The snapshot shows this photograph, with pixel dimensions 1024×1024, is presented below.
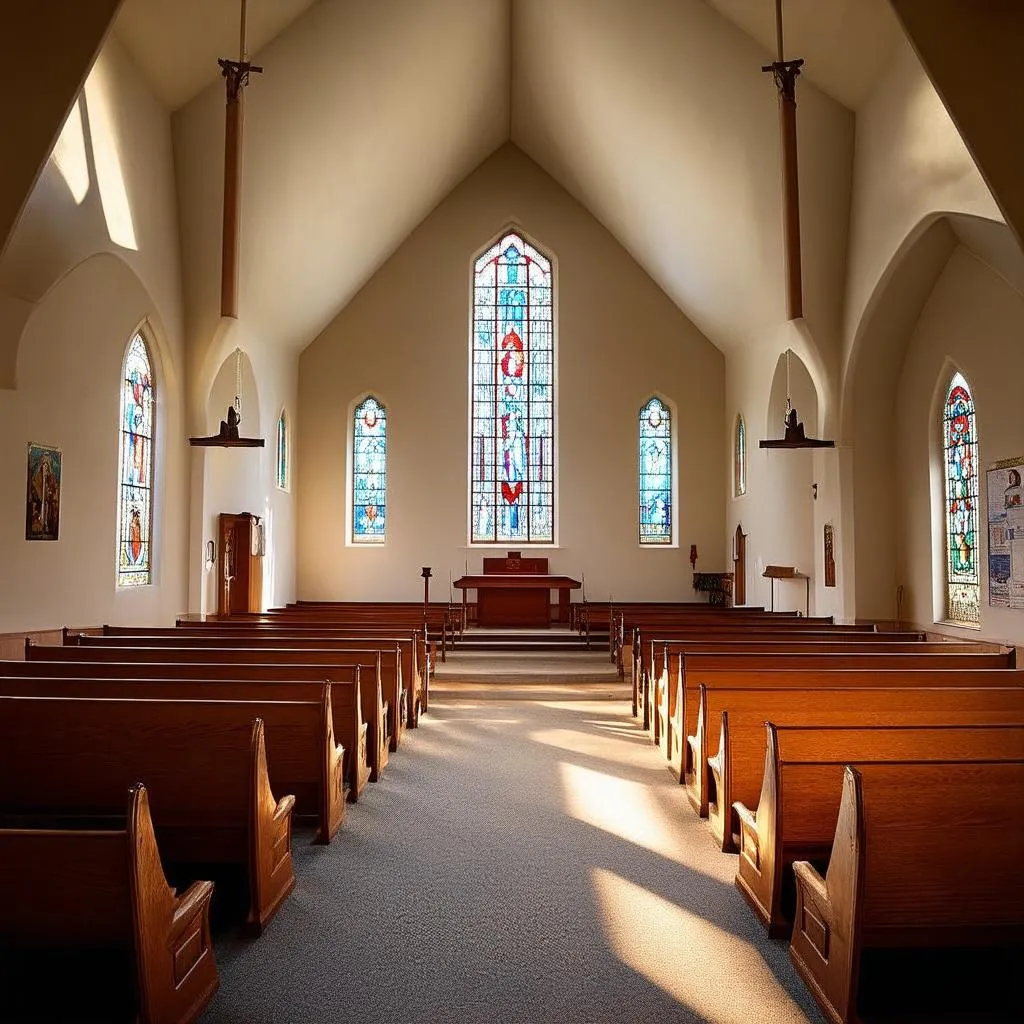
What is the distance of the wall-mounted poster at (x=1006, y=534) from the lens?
25.7ft

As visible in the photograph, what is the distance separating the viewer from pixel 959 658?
5684 millimetres

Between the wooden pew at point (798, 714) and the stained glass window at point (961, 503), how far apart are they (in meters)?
4.98

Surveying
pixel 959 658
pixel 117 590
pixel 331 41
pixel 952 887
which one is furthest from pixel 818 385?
pixel 952 887

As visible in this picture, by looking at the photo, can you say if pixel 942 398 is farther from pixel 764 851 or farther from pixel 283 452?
pixel 283 452

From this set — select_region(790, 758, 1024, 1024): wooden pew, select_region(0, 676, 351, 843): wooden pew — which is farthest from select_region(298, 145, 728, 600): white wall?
select_region(790, 758, 1024, 1024): wooden pew

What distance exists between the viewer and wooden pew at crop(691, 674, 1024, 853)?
3.91 meters

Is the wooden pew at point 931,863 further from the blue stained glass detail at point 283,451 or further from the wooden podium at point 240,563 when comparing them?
the blue stained glass detail at point 283,451

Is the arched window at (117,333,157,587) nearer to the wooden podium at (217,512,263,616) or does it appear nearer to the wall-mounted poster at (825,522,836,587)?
the wooden podium at (217,512,263,616)

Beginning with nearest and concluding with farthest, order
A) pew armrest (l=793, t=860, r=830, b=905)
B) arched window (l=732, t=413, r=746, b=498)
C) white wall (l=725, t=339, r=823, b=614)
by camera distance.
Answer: pew armrest (l=793, t=860, r=830, b=905), white wall (l=725, t=339, r=823, b=614), arched window (l=732, t=413, r=746, b=498)

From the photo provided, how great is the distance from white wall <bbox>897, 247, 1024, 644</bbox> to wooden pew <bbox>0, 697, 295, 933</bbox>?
22.6 ft

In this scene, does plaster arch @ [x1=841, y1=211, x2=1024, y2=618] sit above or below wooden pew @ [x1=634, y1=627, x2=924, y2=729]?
above

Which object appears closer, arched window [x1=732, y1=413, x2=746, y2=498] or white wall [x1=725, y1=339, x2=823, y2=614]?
white wall [x1=725, y1=339, x2=823, y2=614]

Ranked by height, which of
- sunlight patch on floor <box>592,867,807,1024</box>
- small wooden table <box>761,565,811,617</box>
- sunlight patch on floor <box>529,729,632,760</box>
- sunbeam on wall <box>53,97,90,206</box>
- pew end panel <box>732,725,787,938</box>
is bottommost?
sunlight patch on floor <box>592,867,807,1024</box>

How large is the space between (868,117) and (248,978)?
30.4 feet
